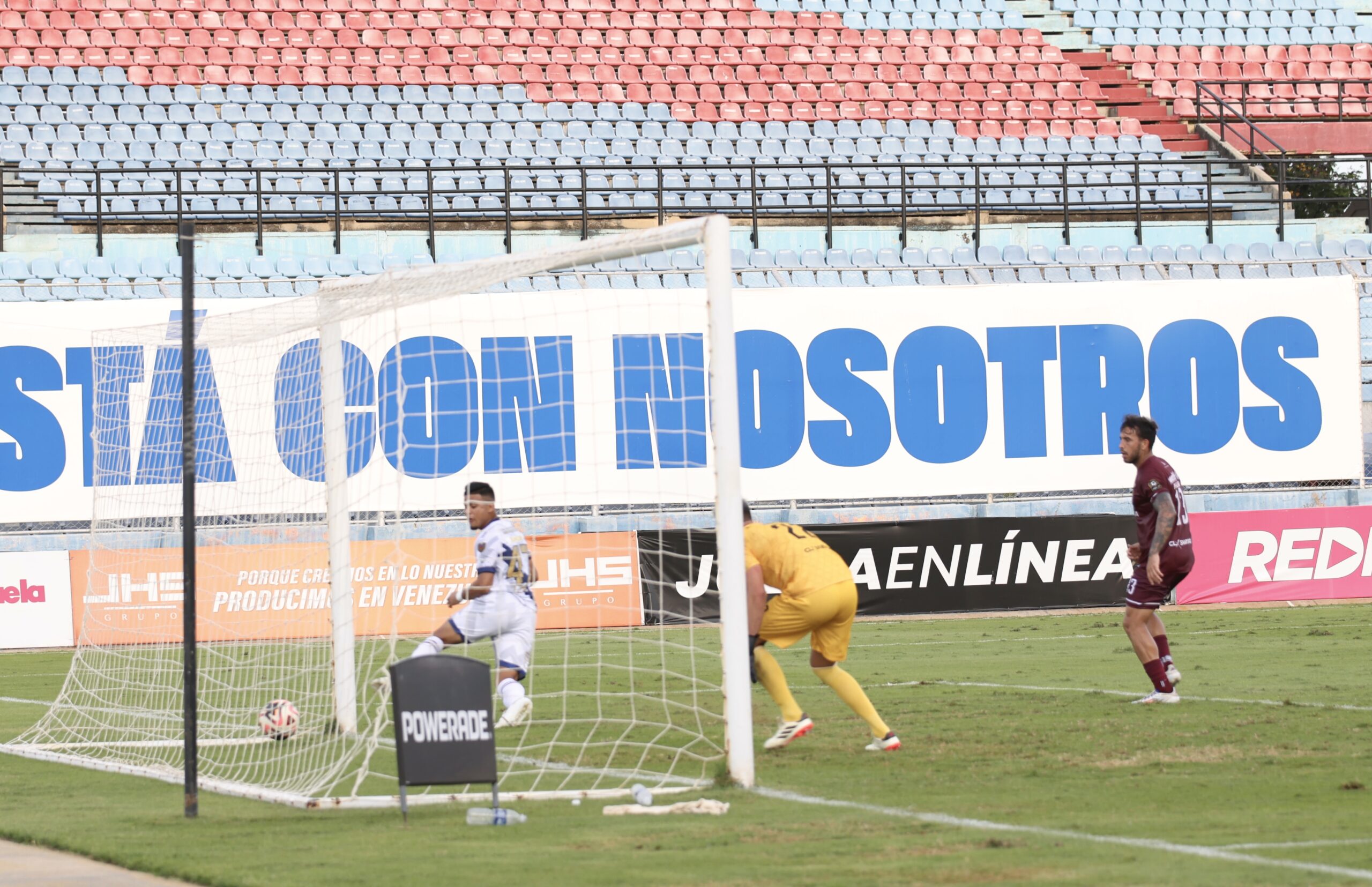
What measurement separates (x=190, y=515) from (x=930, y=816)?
3897mm

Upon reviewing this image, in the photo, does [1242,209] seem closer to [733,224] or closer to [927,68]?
[927,68]

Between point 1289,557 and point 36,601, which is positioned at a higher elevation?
point 36,601

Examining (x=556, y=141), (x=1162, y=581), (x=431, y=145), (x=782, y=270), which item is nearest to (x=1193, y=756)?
(x=1162, y=581)

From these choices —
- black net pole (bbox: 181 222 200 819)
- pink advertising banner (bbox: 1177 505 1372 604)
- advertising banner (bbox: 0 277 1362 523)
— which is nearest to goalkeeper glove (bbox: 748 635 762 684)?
black net pole (bbox: 181 222 200 819)

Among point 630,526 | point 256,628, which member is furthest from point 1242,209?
point 256,628

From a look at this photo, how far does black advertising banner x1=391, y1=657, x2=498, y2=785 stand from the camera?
27.8ft

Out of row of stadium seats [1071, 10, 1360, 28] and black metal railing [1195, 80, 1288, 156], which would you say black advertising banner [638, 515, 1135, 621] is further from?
row of stadium seats [1071, 10, 1360, 28]

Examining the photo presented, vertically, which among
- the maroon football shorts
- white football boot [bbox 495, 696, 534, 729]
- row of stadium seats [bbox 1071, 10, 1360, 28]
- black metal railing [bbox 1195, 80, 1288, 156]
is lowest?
white football boot [bbox 495, 696, 534, 729]

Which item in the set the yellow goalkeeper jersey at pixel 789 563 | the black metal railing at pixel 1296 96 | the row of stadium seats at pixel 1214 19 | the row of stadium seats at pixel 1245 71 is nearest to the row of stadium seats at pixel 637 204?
the black metal railing at pixel 1296 96

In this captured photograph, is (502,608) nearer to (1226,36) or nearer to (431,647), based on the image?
(431,647)

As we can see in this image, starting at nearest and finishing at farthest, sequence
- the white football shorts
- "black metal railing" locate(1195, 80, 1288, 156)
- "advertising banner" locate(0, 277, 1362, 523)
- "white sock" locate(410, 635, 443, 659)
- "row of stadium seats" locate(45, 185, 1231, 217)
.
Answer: "white sock" locate(410, 635, 443, 659), the white football shorts, "advertising banner" locate(0, 277, 1362, 523), "row of stadium seats" locate(45, 185, 1231, 217), "black metal railing" locate(1195, 80, 1288, 156)

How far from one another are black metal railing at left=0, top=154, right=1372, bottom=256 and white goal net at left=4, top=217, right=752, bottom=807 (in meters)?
1.83

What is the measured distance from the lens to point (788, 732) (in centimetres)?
1089

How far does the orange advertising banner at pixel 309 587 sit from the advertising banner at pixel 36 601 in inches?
5.8
